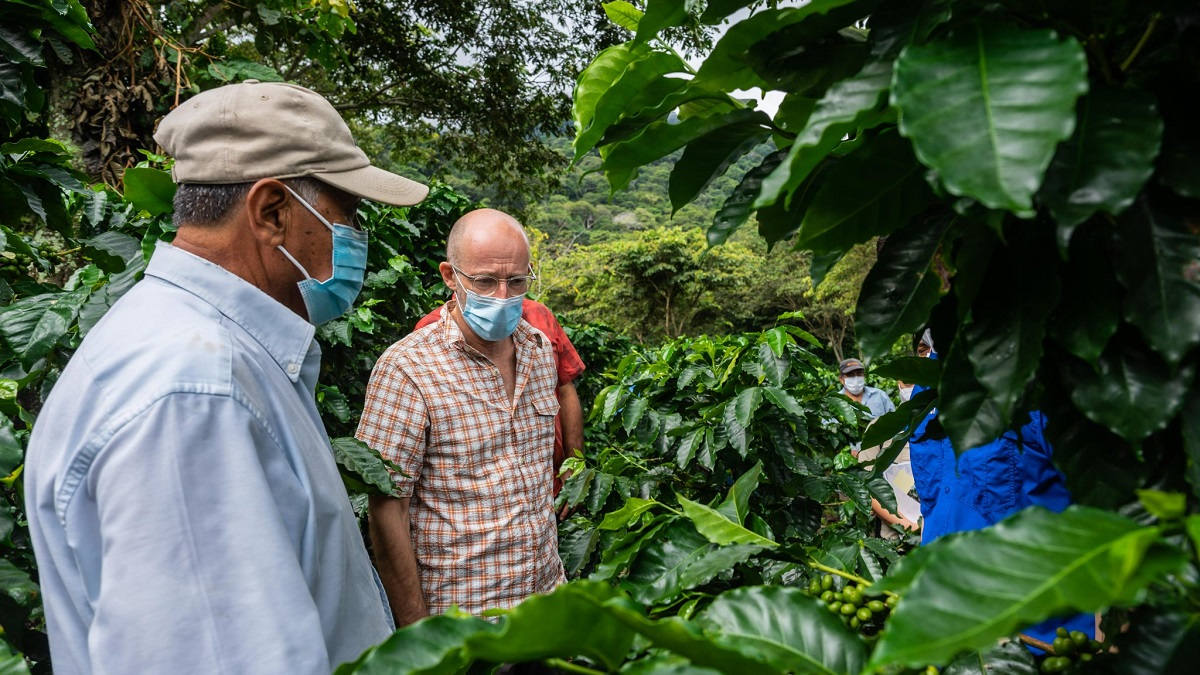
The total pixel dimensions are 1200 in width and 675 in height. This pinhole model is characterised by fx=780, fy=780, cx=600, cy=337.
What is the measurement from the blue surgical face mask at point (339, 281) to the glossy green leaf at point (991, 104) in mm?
1327

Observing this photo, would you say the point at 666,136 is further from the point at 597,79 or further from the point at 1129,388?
the point at 1129,388

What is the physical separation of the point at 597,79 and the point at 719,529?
0.63 meters

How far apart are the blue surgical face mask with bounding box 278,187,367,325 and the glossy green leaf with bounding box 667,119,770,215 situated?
0.92 m

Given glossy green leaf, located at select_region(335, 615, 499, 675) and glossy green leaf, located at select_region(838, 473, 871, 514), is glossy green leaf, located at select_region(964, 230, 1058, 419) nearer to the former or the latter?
glossy green leaf, located at select_region(335, 615, 499, 675)

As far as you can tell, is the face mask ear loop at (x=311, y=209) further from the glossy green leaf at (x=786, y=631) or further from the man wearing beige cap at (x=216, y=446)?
the glossy green leaf at (x=786, y=631)

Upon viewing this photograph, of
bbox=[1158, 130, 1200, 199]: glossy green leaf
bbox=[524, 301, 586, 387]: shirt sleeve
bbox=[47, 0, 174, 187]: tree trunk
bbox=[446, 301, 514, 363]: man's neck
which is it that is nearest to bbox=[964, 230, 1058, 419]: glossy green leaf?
bbox=[1158, 130, 1200, 199]: glossy green leaf

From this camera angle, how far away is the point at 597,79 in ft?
3.45

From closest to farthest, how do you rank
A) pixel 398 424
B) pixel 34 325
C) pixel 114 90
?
pixel 34 325 < pixel 398 424 < pixel 114 90

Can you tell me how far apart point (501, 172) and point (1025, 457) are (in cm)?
1164

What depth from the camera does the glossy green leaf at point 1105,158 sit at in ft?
2.13

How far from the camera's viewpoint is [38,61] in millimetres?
1933

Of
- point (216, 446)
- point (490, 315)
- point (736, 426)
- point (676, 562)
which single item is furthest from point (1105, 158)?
point (490, 315)

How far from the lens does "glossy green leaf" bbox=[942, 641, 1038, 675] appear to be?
86 cm

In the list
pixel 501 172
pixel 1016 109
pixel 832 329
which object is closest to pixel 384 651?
pixel 1016 109
